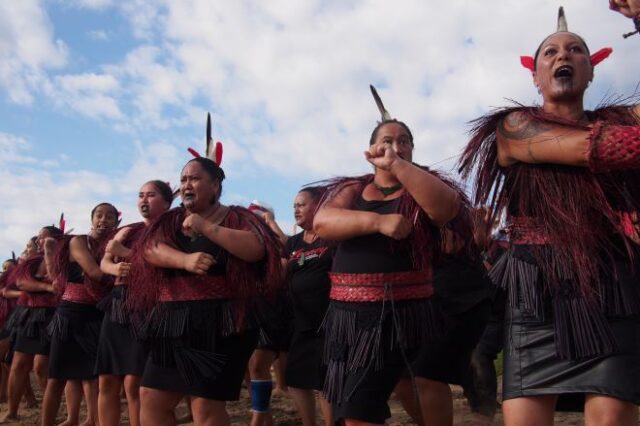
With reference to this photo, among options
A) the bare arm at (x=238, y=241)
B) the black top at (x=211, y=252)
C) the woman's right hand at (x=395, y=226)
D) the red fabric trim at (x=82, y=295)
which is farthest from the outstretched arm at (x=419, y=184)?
the red fabric trim at (x=82, y=295)

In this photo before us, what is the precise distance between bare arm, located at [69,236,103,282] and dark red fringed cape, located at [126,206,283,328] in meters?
1.59

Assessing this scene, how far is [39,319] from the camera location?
7312mm

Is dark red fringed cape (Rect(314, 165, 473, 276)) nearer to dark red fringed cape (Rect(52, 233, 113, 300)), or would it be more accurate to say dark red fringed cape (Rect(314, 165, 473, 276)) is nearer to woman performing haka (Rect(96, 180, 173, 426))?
woman performing haka (Rect(96, 180, 173, 426))

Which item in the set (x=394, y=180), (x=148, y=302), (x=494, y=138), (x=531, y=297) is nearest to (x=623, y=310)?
(x=531, y=297)

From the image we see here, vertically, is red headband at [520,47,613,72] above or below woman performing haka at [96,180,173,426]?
above

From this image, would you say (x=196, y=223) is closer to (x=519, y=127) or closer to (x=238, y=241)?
(x=238, y=241)

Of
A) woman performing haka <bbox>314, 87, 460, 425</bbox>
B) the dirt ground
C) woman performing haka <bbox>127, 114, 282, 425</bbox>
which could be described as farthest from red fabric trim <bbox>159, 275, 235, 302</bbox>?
the dirt ground

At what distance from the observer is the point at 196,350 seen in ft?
12.3

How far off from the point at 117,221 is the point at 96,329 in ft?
3.54

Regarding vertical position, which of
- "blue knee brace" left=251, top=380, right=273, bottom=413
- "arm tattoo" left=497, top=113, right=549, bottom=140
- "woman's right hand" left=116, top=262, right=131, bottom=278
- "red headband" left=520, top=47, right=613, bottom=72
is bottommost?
"blue knee brace" left=251, top=380, right=273, bottom=413

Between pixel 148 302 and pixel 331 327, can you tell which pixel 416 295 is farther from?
pixel 148 302

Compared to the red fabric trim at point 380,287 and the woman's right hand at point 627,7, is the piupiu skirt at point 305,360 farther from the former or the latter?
the woman's right hand at point 627,7

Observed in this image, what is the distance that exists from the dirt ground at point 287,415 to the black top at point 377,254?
10.6 feet

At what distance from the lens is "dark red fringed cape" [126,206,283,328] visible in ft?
12.8
